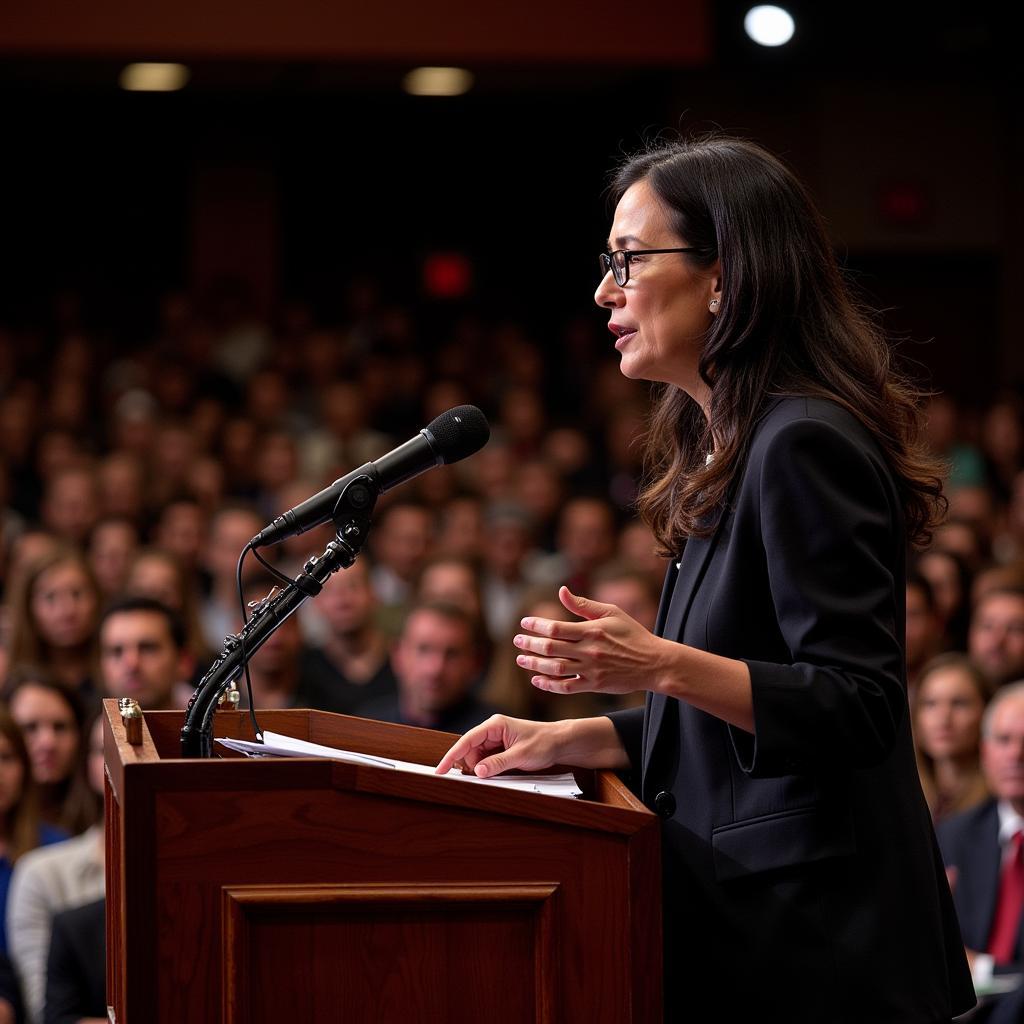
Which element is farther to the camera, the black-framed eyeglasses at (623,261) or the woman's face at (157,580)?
the woman's face at (157,580)

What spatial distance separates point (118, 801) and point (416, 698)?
9.68ft

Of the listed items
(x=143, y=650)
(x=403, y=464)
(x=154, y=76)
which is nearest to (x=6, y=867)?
(x=143, y=650)

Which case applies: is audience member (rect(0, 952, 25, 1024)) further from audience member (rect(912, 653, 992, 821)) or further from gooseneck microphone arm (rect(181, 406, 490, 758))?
audience member (rect(912, 653, 992, 821))

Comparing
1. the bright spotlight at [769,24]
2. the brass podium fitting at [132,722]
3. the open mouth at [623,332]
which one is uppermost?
the bright spotlight at [769,24]

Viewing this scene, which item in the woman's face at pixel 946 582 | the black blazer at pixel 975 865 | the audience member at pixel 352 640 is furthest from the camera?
the woman's face at pixel 946 582

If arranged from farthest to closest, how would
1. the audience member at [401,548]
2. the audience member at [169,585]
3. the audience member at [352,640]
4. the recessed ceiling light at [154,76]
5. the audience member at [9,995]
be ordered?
the recessed ceiling light at [154,76] → the audience member at [401,548] → the audience member at [352,640] → the audience member at [169,585] → the audience member at [9,995]

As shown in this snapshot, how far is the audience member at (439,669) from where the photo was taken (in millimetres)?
4371

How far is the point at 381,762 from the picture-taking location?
1660 mm

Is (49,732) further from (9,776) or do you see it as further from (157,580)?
(157,580)

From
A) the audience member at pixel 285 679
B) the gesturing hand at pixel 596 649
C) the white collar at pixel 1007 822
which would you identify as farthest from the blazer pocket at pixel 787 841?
the audience member at pixel 285 679

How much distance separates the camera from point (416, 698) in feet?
14.5

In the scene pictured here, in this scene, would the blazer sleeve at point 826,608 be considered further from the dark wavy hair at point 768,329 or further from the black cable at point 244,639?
the black cable at point 244,639

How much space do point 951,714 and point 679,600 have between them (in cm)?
249

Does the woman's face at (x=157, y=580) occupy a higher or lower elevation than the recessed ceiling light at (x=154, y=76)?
lower
